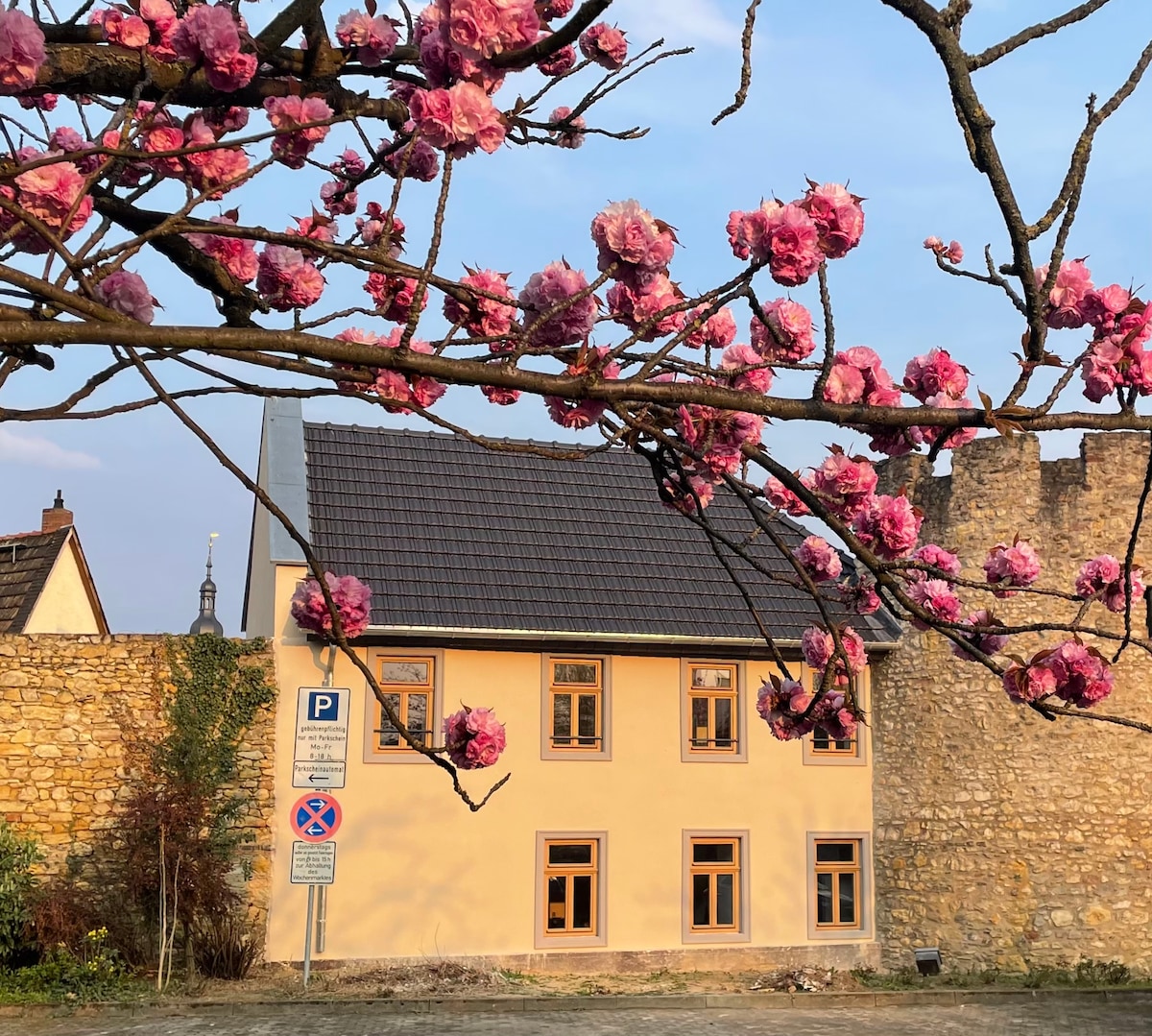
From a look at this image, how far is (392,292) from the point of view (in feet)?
13.8

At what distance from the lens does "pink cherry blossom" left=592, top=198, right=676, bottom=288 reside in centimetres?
329

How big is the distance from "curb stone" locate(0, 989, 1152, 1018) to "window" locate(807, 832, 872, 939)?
2.73 m

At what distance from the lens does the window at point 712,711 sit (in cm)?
1691

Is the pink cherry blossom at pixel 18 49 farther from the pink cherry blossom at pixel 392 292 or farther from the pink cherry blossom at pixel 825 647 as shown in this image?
the pink cherry blossom at pixel 825 647

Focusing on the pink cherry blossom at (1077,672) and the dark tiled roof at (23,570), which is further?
the dark tiled roof at (23,570)

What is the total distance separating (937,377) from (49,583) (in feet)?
71.0

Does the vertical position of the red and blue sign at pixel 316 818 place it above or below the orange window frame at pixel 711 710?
below

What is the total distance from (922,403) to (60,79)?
2.64 m

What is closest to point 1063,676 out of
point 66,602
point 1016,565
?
point 1016,565

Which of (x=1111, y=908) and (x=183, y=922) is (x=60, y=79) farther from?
(x=1111, y=908)

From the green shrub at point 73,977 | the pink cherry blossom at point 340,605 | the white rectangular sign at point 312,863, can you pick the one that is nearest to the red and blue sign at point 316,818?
the white rectangular sign at point 312,863

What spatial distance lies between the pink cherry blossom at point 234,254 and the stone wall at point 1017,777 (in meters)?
13.0

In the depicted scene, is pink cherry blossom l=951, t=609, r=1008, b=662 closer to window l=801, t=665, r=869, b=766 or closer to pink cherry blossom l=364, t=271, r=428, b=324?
pink cherry blossom l=364, t=271, r=428, b=324

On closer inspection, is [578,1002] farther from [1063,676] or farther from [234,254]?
[234,254]
